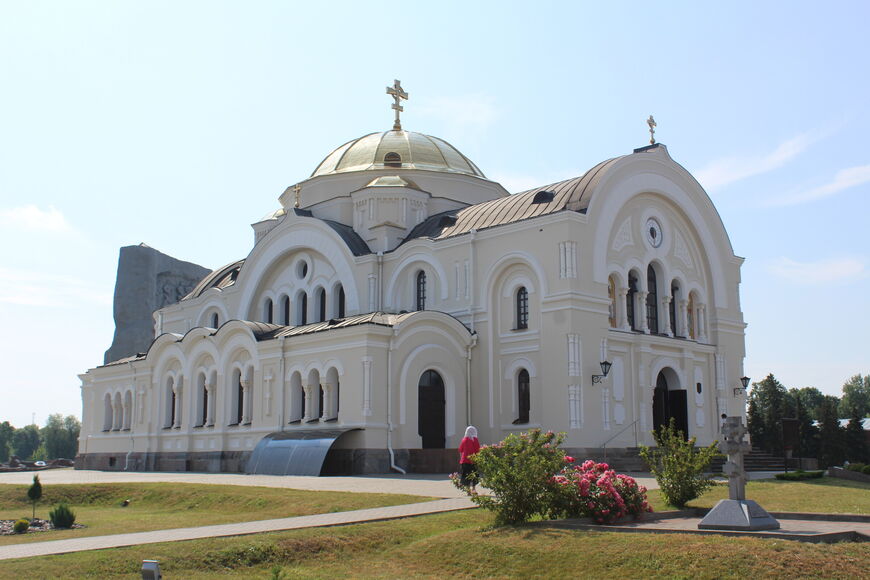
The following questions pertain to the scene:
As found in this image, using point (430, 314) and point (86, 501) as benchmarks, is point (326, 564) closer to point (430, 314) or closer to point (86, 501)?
point (86, 501)

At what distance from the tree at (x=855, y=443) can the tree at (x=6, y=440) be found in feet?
327

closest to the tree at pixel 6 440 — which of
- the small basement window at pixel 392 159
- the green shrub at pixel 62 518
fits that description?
the small basement window at pixel 392 159

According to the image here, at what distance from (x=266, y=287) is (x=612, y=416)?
1790cm

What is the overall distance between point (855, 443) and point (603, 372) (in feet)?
146

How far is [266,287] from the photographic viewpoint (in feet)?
135

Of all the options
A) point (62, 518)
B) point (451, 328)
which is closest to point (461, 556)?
point (62, 518)

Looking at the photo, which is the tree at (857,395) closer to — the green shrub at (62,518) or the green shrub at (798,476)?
the green shrub at (798,476)

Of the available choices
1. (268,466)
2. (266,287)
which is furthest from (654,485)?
(266,287)

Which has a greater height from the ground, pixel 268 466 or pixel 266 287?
pixel 266 287

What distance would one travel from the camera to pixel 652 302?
34.5 metres

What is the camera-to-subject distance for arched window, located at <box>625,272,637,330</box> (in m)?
33.2

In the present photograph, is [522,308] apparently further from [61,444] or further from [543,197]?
[61,444]

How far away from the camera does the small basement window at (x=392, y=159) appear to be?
41.9m

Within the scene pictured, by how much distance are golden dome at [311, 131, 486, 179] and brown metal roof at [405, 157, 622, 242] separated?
6158 mm
